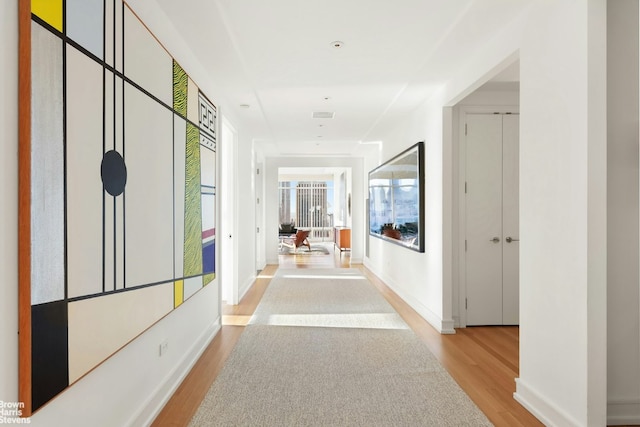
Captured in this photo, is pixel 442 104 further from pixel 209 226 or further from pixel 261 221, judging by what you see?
pixel 261 221

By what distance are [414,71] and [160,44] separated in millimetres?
2234

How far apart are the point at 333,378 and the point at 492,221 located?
8.18 feet

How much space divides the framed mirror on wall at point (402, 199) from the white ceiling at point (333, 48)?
2.35 feet

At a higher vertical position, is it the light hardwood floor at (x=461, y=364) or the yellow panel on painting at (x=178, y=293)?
the yellow panel on painting at (x=178, y=293)

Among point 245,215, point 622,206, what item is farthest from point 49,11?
point 245,215

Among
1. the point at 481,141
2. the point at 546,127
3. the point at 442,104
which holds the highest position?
the point at 442,104

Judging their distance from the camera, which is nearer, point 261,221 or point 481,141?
point 481,141

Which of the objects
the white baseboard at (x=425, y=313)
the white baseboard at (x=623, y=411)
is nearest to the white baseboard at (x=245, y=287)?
the white baseboard at (x=425, y=313)

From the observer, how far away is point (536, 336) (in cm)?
241

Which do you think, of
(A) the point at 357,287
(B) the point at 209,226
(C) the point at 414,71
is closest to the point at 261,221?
(A) the point at 357,287

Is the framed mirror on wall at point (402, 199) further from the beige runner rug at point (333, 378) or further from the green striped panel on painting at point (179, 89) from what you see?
the green striped panel on painting at point (179, 89)

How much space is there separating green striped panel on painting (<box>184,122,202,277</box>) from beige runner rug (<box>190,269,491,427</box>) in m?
0.87

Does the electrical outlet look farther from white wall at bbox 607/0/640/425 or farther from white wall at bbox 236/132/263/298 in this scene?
white wall at bbox 236/132/263/298

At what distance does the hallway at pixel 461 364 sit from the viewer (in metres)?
2.39
